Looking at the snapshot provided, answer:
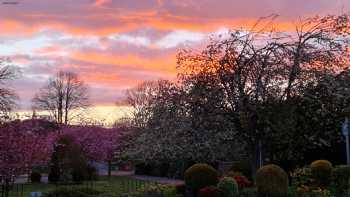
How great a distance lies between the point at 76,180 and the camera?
40.2 m

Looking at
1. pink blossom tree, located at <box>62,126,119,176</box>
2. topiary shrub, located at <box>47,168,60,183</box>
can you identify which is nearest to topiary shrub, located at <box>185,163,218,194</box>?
topiary shrub, located at <box>47,168,60,183</box>

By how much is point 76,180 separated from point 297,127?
20.9 m

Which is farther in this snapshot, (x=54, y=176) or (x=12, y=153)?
(x=54, y=176)

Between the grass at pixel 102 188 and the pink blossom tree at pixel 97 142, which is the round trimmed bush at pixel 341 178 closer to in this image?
the grass at pixel 102 188

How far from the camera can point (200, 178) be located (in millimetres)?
19156

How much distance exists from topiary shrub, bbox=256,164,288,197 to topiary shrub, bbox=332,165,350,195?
6.81 feet

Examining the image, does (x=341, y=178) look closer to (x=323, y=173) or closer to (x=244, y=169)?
(x=323, y=173)

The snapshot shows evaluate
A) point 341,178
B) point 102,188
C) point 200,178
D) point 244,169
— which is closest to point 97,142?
point 102,188

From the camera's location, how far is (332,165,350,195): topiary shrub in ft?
62.6

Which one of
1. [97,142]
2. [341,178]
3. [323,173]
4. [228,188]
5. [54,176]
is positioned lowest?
[228,188]

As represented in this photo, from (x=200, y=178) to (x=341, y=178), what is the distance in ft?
14.7

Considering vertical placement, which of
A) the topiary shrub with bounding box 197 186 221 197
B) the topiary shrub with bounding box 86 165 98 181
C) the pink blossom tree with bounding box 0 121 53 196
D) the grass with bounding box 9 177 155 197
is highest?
the pink blossom tree with bounding box 0 121 53 196

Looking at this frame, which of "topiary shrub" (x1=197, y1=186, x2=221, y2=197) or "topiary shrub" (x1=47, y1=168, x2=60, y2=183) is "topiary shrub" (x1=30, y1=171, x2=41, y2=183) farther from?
"topiary shrub" (x1=197, y1=186, x2=221, y2=197)

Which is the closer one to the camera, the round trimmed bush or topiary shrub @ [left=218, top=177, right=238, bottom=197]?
topiary shrub @ [left=218, top=177, right=238, bottom=197]
